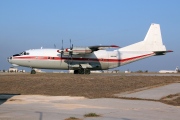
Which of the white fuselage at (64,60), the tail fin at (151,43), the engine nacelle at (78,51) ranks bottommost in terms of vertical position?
the white fuselage at (64,60)

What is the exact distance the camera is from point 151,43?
50688 mm

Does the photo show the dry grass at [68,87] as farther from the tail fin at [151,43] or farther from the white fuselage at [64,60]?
the tail fin at [151,43]

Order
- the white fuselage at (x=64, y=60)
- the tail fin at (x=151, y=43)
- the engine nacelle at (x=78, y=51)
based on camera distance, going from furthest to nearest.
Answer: the tail fin at (x=151, y=43)
the white fuselage at (x=64, y=60)
the engine nacelle at (x=78, y=51)

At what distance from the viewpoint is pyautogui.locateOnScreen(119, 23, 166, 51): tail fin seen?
5038cm

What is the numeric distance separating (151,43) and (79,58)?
40.0ft

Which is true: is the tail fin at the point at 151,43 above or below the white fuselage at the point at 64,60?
above

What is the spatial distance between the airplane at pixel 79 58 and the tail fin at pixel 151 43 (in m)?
0.41

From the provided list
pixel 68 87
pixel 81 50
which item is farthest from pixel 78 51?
pixel 68 87

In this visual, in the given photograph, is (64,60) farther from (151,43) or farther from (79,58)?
(151,43)

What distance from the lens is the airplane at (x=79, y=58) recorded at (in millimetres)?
45531

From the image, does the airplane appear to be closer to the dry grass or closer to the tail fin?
the tail fin

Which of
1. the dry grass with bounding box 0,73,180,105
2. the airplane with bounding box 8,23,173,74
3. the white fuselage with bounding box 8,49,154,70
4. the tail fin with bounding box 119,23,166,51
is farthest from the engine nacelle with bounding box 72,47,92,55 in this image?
the dry grass with bounding box 0,73,180,105

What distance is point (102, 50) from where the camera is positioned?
159ft

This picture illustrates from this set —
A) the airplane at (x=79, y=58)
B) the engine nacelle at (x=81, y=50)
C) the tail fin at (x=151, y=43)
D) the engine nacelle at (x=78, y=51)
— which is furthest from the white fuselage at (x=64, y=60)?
the tail fin at (x=151, y=43)
